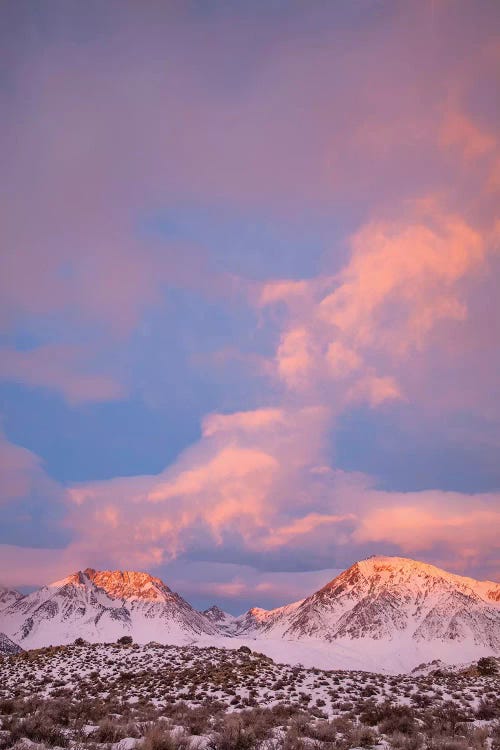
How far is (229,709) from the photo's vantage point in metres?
19.1

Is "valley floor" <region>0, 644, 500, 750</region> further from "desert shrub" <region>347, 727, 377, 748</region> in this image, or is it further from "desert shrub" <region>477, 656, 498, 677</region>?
"desert shrub" <region>477, 656, 498, 677</region>

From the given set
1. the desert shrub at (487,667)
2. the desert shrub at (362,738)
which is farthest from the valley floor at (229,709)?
the desert shrub at (487,667)

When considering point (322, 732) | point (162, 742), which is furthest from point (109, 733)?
point (322, 732)

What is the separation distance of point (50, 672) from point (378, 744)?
30432mm

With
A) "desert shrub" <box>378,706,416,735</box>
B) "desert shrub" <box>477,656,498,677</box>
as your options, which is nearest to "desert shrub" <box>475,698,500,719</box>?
"desert shrub" <box>378,706,416,735</box>

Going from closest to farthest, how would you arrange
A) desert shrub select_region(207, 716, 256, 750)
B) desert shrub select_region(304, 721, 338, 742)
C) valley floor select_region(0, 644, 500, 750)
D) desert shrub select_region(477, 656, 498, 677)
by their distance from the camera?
desert shrub select_region(207, 716, 256, 750)
valley floor select_region(0, 644, 500, 750)
desert shrub select_region(304, 721, 338, 742)
desert shrub select_region(477, 656, 498, 677)

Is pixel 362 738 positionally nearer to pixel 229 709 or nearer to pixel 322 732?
pixel 322 732

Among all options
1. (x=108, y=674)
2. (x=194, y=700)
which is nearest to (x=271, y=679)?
→ (x=194, y=700)

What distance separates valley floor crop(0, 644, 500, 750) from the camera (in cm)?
1210

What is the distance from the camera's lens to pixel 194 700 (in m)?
21.5

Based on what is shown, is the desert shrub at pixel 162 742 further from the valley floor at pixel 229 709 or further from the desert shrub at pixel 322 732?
the desert shrub at pixel 322 732

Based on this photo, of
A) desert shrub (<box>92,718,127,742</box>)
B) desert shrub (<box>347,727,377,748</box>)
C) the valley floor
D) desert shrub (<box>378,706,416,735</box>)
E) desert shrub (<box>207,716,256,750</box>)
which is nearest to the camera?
desert shrub (<box>207,716,256,750</box>)

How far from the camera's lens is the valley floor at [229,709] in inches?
476

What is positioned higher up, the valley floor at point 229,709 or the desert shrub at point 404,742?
the desert shrub at point 404,742
